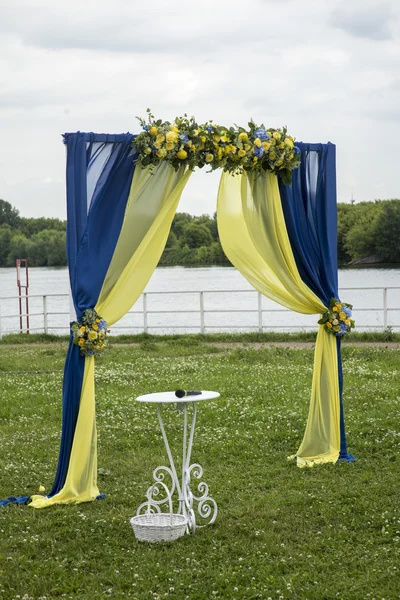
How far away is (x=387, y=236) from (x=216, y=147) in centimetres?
3483

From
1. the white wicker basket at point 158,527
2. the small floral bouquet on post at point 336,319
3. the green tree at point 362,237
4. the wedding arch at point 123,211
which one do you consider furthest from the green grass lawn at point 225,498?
the green tree at point 362,237

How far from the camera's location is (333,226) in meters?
8.67

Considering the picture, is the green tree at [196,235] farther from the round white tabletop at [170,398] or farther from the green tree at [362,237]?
the round white tabletop at [170,398]

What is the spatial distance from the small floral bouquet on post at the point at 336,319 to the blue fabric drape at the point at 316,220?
118mm

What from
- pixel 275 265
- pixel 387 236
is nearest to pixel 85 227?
pixel 275 265

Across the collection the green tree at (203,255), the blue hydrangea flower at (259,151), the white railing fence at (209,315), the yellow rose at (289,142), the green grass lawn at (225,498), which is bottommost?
the white railing fence at (209,315)

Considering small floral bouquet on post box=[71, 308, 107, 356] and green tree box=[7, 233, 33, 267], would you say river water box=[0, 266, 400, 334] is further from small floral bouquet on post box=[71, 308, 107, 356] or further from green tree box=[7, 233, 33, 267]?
small floral bouquet on post box=[71, 308, 107, 356]

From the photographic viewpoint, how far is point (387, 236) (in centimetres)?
4125

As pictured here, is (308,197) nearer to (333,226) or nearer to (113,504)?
(333,226)

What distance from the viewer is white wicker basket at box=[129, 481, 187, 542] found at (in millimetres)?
6230

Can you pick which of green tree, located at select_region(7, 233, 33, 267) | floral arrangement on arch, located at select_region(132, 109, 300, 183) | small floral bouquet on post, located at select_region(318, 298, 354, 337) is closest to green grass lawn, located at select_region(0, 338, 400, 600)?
small floral bouquet on post, located at select_region(318, 298, 354, 337)

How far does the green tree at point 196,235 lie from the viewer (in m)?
32.2

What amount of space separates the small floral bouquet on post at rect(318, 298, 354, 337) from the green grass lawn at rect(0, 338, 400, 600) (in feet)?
4.43

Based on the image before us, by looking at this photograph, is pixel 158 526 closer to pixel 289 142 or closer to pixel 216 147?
pixel 216 147
